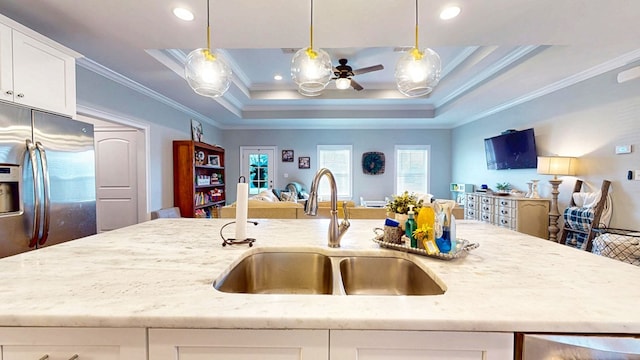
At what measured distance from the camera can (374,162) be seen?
7090 millimetres

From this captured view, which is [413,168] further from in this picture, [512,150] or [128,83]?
[128,83]

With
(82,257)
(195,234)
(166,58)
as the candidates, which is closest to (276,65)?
(166,58)

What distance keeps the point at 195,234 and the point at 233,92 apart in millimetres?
4062

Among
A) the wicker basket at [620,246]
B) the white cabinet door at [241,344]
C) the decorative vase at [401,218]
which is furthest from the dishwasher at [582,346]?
the wicker basket at [620,246]

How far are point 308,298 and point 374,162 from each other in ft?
21.5

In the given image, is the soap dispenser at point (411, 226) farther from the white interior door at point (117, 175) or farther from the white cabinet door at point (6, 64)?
the white interior door at point (117, 175)

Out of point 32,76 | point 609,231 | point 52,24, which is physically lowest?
point 609,231

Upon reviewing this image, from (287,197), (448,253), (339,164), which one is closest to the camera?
(448,253)

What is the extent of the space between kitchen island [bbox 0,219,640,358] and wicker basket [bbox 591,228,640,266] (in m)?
2.34

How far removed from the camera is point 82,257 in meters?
1.10

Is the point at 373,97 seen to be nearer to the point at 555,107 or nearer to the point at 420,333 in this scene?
the point at 555,107

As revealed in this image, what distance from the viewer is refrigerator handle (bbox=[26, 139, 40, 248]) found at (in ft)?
6.00

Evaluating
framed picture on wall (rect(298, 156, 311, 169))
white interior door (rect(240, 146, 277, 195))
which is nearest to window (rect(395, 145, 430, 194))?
framed picture on wall (rect(298, 156, 311, 169))

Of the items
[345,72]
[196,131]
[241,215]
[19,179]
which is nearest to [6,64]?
[19,179]
